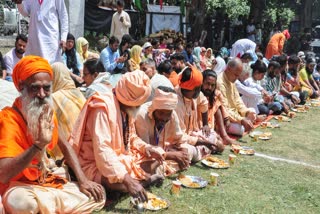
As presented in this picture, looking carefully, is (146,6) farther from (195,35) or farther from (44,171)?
(44,171)

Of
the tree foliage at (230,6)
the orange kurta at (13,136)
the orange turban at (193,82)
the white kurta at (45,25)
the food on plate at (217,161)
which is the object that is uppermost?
the tree foliage at (230,6)

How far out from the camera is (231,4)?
2066cm

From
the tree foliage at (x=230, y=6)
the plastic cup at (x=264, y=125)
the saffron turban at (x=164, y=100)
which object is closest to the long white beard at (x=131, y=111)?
the saffron turban at (x=164, y=100)

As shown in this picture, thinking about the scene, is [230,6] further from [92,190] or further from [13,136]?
[13,136]

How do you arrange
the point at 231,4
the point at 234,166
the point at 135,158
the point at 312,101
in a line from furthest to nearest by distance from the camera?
the point at 231,4, the point at 312,101, the point at 234,166, the point at 135,158

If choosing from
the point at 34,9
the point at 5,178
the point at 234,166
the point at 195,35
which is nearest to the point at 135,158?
the point at 5,178

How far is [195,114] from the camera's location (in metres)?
5.04

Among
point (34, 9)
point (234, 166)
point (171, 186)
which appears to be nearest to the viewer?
point (171, 186)

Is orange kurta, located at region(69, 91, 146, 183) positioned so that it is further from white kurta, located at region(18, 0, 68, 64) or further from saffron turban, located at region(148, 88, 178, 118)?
white kurta, located at region(18, 0, 68, 64)

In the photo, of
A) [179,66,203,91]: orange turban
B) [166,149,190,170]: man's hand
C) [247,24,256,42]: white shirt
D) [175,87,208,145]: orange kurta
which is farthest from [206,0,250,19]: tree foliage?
[166,149,190,170]: man's hand

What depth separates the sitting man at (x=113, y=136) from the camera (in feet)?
10.3

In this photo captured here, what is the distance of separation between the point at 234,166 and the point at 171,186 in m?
1.20

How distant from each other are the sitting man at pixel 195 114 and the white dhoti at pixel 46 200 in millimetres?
1833

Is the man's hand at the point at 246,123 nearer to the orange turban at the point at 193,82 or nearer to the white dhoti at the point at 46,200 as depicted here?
the orange turban at the point at 193,82
